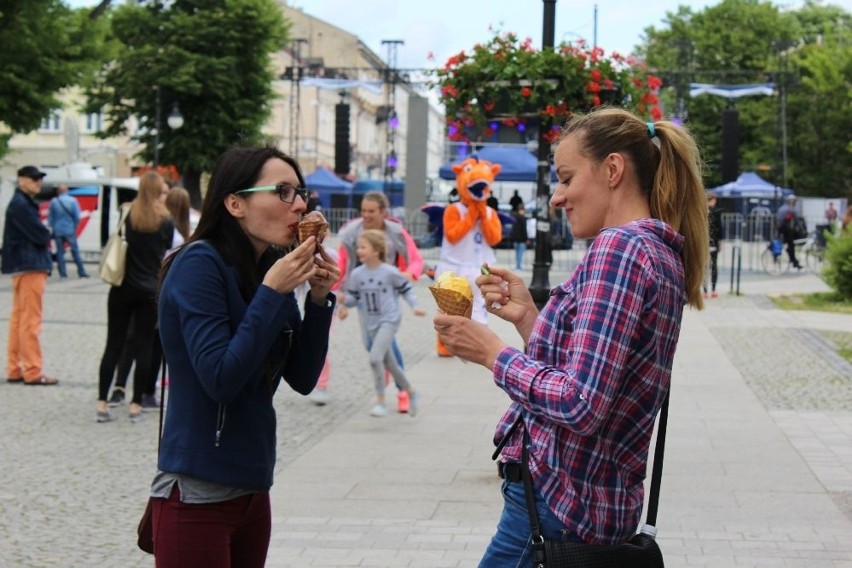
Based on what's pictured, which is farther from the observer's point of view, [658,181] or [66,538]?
[66,538]

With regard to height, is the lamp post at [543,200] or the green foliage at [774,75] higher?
the green foliage at [774,75]

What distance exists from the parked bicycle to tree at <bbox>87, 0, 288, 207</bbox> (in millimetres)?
18984

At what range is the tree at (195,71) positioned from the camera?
4522 centimetres

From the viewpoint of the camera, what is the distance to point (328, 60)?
8812 cm

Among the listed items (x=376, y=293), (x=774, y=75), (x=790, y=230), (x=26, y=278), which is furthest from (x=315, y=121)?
(x=376, y=293)

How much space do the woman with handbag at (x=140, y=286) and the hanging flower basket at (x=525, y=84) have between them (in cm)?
296

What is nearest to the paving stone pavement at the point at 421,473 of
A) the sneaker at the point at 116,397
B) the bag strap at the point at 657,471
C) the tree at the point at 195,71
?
the sneaker at the point at 116,397

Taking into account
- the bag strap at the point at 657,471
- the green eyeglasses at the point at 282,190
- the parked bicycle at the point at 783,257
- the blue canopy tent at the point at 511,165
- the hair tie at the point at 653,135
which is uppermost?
the blue canopy tent at the point at 511,165

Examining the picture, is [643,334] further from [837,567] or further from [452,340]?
[837,567]

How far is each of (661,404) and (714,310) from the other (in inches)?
727

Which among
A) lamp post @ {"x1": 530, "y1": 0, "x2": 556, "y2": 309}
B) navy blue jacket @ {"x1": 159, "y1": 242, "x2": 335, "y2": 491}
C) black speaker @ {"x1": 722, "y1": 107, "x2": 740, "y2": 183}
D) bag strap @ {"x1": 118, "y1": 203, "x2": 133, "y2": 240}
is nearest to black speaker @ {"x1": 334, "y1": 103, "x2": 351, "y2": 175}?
black speaker @ {"x1": 722, "y1": 107, "x2": 740, "y2": 183}

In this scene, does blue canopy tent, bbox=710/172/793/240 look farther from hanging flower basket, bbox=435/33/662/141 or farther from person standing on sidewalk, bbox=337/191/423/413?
person standing on sidewalk, bbox=337/191/423/413

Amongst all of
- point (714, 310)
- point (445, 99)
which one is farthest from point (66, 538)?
point (714, 310)

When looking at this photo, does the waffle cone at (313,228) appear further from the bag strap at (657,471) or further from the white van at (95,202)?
the white van at (95,202)
